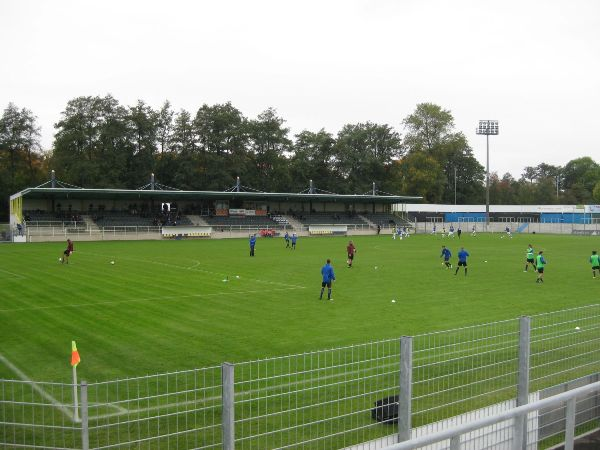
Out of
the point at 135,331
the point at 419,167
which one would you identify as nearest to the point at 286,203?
the point at 419,167

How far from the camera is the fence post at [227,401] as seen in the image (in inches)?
206

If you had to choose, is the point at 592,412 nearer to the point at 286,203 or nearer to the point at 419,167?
the point at 286,203

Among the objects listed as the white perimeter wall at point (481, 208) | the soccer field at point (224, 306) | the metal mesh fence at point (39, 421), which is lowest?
the soccer field at point (224, 306)

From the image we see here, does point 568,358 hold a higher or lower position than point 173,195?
lower

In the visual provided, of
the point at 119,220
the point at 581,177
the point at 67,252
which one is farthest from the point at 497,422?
the point at 581,177

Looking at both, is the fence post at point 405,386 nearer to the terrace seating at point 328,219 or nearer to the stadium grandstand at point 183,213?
the stadium grandstand at point 183,213

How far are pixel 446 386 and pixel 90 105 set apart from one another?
86.8m

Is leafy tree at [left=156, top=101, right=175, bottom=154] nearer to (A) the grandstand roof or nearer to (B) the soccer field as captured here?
(A) the grandstand roof

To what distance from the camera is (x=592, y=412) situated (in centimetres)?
707

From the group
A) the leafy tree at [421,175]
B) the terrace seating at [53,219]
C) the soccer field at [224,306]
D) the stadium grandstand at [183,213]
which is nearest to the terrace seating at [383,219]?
the stadium grandstand at [183,213]

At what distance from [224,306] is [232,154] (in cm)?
7773

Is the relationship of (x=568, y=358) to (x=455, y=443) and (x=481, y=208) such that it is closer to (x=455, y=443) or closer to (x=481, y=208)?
(x=455, y=443)

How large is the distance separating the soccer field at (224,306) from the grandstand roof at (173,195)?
29.7 metres

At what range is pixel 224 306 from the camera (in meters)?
19.4
